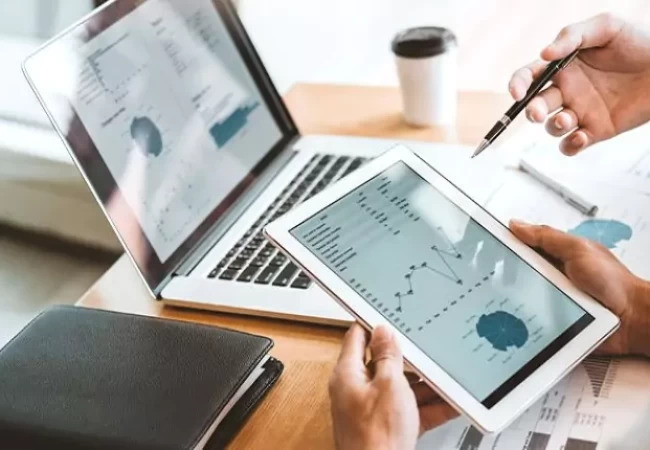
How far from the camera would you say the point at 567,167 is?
1.00 metres

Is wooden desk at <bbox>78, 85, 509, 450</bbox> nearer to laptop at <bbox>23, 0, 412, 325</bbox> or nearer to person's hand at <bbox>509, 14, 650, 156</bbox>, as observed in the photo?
laptop at <bbox>23, 0, 412, 325</bbox>

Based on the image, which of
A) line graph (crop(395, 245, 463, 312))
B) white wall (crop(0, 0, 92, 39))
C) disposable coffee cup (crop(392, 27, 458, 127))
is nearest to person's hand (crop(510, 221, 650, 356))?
line graph (crop(395, 245, 463, 312))

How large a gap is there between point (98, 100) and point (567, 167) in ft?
1.70

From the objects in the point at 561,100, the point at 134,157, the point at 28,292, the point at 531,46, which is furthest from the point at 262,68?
the point at 531,46

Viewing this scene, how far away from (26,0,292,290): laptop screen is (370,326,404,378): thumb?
0.31m

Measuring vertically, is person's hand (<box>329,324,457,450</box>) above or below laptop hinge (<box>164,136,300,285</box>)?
above

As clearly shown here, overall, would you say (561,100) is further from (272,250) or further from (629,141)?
(272,250)

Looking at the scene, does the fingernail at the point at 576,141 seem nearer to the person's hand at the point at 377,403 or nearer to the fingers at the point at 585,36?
the fingers at the point at 585,36

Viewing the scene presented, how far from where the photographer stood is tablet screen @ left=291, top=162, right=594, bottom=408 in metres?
0.72

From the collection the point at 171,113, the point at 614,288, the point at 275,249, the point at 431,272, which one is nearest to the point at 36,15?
the point at 171,113

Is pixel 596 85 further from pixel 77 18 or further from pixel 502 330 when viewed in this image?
pixel 77 18

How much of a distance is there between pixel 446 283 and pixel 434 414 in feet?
0.37

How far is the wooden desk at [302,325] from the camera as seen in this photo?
2.53ft

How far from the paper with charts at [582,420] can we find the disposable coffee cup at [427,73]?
0.47m
